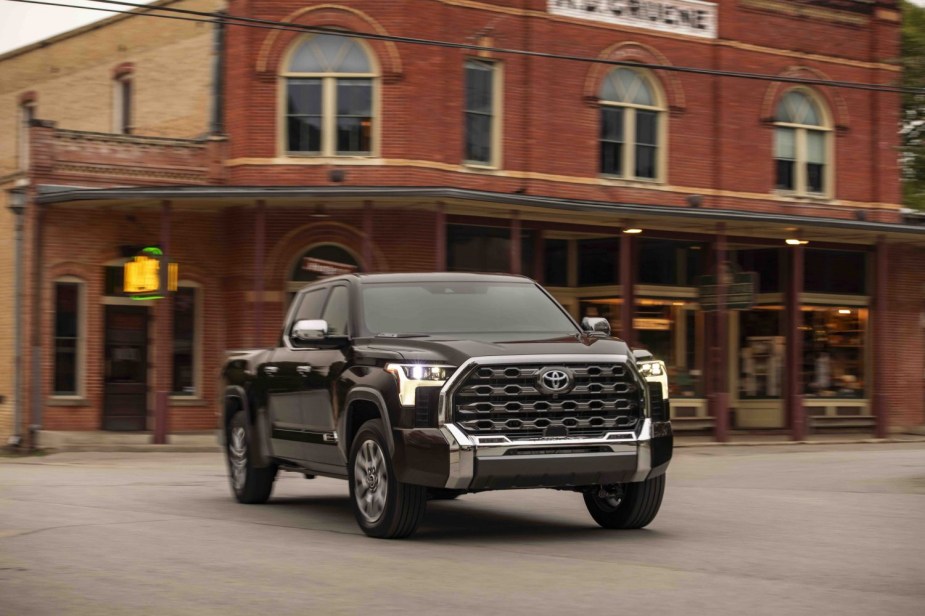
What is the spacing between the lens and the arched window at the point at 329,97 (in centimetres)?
2697

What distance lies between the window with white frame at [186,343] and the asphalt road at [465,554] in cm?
1136

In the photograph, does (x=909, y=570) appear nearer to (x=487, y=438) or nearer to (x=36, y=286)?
(x=487, y=438)

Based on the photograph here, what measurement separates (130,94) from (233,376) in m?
18.7

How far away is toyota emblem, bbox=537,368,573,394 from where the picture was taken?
10.1 metres

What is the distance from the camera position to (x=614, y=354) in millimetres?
10492

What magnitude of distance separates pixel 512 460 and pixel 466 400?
1.72ft

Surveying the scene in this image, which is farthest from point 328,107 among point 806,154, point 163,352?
point 806,154

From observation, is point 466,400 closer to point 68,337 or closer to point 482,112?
point 68,337

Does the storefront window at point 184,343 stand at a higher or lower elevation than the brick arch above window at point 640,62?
lower

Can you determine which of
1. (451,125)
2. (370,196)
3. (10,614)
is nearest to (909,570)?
(10,614)

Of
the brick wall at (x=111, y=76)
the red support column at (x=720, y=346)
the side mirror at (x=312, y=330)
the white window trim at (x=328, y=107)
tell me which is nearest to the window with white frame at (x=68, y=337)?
the brick wall at (x=111, y=76)

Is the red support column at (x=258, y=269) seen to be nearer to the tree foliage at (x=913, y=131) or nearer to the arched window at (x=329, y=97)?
the arched window at (x=329, y=97)

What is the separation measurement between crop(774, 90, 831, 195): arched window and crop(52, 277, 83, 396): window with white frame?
15.1 metres

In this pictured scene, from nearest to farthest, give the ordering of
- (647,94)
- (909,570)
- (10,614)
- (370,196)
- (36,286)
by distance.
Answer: (10,614) → (909,570) → (370,196) → (36,286) → (647,94)
